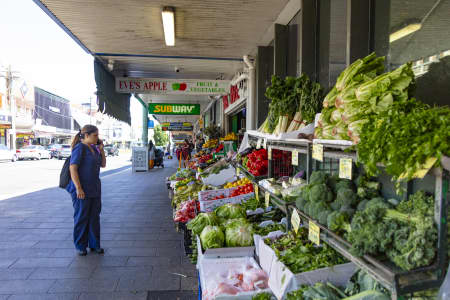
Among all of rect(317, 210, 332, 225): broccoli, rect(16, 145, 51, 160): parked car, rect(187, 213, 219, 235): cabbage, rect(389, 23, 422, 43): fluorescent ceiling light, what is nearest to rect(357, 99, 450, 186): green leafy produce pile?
rect(317, 210, 332, 225): broccoli

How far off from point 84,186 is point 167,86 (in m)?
5.06

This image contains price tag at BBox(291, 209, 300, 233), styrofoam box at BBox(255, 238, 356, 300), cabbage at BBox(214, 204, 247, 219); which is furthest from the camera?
cabbage at BBox(214, 204, 247, 219)

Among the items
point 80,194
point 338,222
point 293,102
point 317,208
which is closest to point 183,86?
point 80,194

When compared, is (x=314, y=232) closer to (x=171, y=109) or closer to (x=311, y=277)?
(x=311, y=277)

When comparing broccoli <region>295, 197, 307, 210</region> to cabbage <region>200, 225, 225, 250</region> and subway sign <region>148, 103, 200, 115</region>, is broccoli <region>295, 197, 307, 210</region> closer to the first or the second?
cabbage <region>200, 225, 225, 250</region>

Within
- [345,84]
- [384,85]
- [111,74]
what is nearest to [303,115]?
[345,84]

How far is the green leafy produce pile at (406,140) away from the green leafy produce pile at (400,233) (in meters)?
0.28

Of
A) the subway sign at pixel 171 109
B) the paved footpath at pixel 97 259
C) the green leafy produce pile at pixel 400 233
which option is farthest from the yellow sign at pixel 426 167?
the subway sign at pixel 171 109

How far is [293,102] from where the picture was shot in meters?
3.37

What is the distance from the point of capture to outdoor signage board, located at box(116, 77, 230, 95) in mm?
9086

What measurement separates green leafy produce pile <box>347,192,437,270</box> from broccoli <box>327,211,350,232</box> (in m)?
0.16

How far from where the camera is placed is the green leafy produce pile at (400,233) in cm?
142

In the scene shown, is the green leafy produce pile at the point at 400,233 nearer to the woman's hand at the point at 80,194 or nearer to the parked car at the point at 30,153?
the woman's hand at the point at 80,194

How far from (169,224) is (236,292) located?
4484 mm
